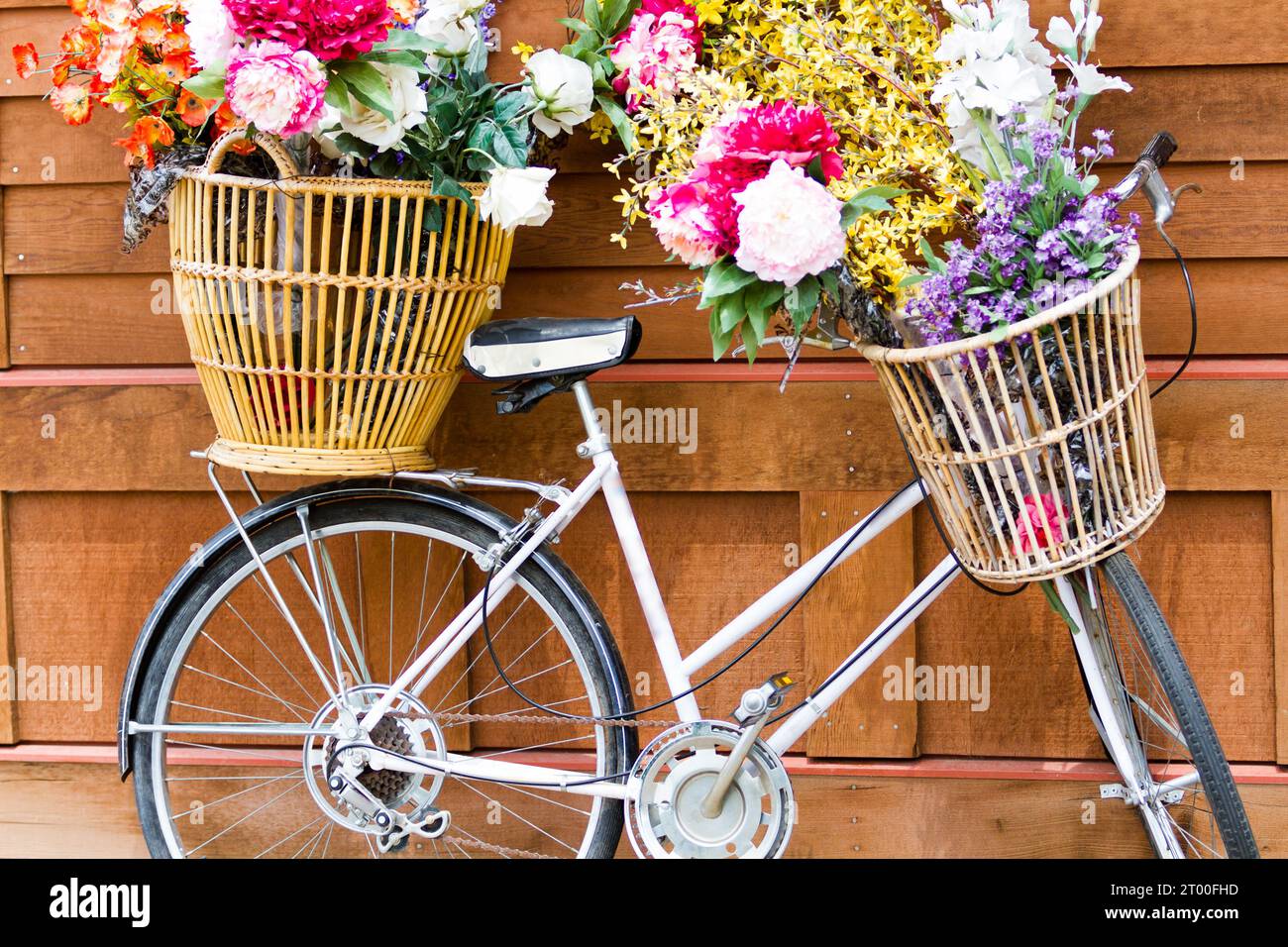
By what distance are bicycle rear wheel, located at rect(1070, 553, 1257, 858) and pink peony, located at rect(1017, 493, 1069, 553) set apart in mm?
126

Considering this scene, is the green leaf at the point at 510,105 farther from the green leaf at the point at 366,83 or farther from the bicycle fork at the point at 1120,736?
the bicycle fork at the point at 1120,736

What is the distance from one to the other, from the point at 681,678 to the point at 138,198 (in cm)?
126

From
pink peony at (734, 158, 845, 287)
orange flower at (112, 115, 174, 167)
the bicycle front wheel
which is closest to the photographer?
pink peony at (734, 158, 845, 287)

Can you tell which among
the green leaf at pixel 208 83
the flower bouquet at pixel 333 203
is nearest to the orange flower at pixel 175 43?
the flower bouquet at pixel 333 203

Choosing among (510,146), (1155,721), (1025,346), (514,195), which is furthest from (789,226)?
A: (1155,721)

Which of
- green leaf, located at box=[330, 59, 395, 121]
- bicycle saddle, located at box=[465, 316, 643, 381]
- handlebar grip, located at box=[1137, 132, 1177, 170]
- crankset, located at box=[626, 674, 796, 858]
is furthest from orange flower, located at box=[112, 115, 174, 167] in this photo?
handlebar grip, located at box=[1137, 132, 1177, 170]

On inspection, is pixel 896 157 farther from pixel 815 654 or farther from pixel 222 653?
pixel 222 653

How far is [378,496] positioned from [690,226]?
32.7 inches

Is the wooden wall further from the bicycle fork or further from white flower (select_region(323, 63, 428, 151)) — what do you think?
white flower (select_region(323, 63, 428, 151))

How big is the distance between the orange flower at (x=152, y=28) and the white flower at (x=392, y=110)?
31 centimetres

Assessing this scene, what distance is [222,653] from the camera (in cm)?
257

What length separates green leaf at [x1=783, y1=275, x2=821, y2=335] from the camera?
168 centimetres

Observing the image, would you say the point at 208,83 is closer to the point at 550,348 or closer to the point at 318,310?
the point at 318,310

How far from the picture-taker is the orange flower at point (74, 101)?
197cm
